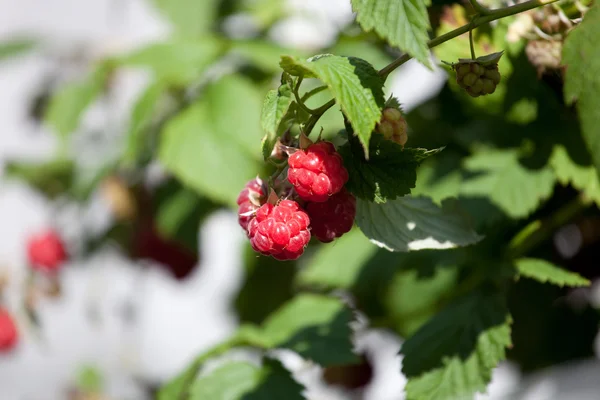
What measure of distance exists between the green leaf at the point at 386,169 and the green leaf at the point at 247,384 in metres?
0.33

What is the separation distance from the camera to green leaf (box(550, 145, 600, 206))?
0.66 metres

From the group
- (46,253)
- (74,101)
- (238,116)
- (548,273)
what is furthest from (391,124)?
(46,253)

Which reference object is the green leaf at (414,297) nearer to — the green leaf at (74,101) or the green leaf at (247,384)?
the green leaf at (247,384)

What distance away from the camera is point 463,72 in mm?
442

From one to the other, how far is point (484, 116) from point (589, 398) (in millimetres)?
853

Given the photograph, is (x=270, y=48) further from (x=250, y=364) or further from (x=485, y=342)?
(x=485, y=342)

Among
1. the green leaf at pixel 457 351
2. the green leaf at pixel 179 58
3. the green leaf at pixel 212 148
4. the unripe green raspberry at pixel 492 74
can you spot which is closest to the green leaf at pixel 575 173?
the green leaf at pixel 457 351

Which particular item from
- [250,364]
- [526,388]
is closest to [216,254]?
[526,388]

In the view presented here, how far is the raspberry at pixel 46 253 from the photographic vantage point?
1.46 metres

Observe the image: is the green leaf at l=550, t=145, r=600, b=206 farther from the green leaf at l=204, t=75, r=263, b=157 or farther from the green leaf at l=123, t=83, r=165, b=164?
the green leaf at l=123, t=83, r=165, b=164

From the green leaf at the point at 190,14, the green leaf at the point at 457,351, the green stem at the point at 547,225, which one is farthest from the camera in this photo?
the green leaf at the point at 190,14

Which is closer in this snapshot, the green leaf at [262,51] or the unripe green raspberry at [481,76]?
the unripe green raspberry at [481,76]

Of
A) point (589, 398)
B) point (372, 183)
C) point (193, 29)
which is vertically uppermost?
point (372, 183)

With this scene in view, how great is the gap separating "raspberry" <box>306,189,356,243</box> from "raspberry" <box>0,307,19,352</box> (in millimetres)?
1101
